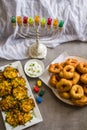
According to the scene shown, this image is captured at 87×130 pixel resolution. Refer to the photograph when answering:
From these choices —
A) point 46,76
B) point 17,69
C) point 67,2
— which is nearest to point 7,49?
point 17,69

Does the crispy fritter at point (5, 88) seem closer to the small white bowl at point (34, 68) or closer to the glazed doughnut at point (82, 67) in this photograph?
the small white bowl at point (34, 68)

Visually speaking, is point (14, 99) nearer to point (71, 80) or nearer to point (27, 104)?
point (27, 104)

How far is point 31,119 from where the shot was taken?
0.82m

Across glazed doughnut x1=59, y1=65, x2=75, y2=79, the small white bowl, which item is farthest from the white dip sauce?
glazed doughnut x1=59, y1=65, x2=75, y2=79

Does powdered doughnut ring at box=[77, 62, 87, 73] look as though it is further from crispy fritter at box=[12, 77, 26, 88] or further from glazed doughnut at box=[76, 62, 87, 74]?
crispy fritter at box=[12, 77, 26, 88]

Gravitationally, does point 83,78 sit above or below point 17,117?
above

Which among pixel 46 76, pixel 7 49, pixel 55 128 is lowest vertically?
pixel 55 128

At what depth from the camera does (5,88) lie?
2.83 ft

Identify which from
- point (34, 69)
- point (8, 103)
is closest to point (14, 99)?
point (8, 103)

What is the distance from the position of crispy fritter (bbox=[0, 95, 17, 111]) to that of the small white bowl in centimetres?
14

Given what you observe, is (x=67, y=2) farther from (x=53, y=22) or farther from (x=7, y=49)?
(x=7, y=49)

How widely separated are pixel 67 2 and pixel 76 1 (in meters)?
0.05

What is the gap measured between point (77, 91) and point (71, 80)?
51 millimetres

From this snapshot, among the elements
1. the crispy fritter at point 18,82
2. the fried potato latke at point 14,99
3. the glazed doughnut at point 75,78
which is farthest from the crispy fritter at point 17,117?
the glazed doughnut at point 75,78
